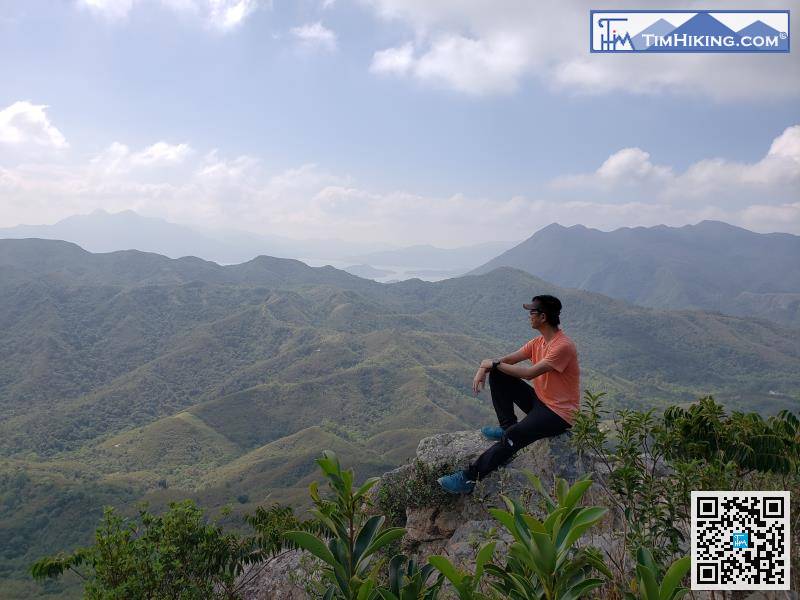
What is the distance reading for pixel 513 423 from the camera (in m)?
6.18

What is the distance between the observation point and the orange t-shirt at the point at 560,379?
5305 millimetres

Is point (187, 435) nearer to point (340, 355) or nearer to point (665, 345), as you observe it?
point (340, 355)

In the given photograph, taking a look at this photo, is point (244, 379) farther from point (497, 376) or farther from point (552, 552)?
point (552, 552)

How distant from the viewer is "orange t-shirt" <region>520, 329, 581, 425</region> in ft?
17.4

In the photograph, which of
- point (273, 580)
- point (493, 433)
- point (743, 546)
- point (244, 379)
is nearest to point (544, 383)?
point (493, 433)

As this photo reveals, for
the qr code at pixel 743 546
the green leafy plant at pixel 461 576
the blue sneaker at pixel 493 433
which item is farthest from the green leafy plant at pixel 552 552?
the blue sneaker at pixel 493 433

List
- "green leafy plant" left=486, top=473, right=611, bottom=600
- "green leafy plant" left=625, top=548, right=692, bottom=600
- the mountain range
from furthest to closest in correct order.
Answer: the mountain range < "green leafy plant" left=486, top=473, right=611, bottom=600 < "green leafy plant" left=625, top=548, right=692, bottom=600

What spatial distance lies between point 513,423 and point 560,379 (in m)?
1.00

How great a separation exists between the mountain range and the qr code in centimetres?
4347

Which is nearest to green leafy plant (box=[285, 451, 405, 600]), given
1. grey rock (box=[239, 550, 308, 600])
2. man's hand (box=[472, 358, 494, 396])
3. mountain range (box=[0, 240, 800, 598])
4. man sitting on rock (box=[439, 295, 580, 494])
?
man sitting on rock (box=[439, 295, 580, 494])

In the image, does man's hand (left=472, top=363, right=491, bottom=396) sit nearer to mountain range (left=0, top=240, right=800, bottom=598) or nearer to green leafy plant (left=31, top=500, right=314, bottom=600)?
green leafy plant (left=31, top=500, right=314, bottom=600)

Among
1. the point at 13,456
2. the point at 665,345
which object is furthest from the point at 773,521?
the point at 665,345

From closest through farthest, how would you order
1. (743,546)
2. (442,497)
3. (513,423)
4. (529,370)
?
1. (743,546)
2. (529,370)
3. (513,423)
4. (442,497)

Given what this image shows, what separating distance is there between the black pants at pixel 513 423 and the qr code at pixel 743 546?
3384 mm
